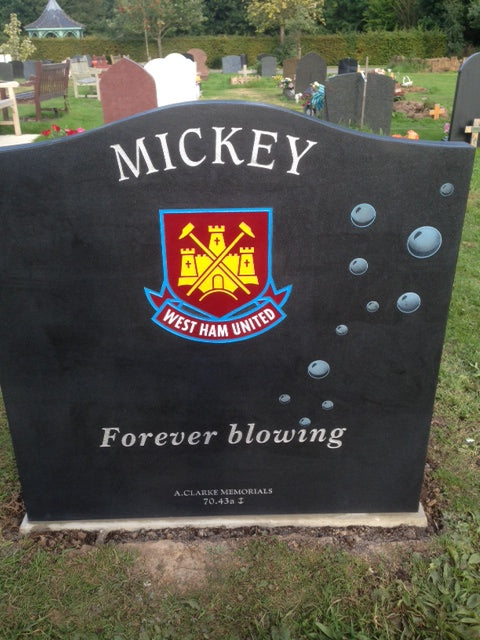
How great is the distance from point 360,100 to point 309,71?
6.80 m

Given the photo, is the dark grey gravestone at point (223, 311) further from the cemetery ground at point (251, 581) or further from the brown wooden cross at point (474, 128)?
the brown wooden cross at point (474, 128)

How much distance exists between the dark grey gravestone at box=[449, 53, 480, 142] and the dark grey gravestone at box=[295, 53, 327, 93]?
7.39 meters

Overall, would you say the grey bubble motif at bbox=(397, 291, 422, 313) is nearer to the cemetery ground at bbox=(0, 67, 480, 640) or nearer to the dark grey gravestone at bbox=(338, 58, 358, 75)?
the cemetery ground at bbox=(0, 67, 480, 640)

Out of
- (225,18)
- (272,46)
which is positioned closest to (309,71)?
(272,46)

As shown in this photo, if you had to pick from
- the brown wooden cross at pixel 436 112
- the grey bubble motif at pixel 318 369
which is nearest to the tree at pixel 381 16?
the brown wooden cross at pixel 436 112

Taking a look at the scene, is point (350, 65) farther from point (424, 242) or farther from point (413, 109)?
point (424, 242)

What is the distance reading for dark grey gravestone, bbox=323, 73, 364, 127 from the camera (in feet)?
33.0

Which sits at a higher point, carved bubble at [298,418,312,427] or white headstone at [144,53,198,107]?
white headstone at [144,53,198,107]

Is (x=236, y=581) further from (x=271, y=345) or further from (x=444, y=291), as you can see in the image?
(x=444, y=291)

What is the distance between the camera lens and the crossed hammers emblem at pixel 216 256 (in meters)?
2.05

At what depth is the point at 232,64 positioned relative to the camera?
30.0 metres

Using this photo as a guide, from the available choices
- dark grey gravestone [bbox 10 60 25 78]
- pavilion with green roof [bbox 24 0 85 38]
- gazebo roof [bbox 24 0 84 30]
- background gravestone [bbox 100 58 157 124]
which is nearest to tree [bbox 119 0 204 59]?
pavilion with green roof [bbox 24 0 85 38]

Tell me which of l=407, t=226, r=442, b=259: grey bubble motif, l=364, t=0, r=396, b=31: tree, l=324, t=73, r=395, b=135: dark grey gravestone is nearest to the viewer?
l=407, t=226, r=442, b=259: grey bubble motif

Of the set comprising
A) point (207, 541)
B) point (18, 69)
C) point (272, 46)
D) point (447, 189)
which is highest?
point (447, 189)
